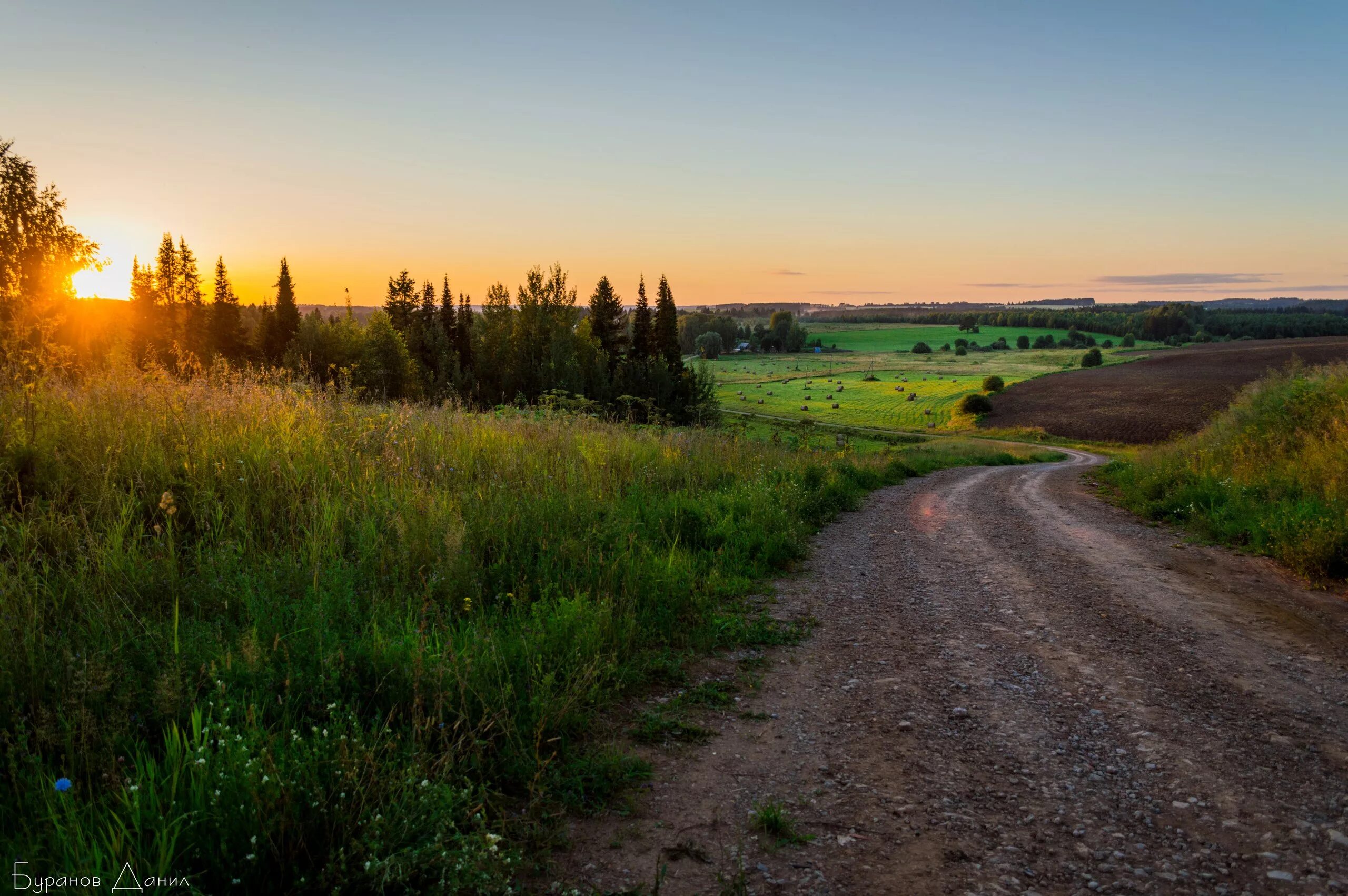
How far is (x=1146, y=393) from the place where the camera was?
7150cm

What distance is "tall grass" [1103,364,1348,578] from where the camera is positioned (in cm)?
866

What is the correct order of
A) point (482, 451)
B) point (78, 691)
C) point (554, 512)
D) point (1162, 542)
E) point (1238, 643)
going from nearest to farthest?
point (78, 691), point (1238, 643), point (554, 512), point (482, 451), point (1162, 542)

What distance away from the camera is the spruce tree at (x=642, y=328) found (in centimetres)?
7081

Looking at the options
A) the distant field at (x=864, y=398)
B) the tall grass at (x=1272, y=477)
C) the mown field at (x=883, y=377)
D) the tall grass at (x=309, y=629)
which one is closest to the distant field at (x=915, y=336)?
the mown field at (x=883, y=377)

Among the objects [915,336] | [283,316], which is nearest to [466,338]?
[283,316]

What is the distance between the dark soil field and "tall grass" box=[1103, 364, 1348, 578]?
4373 cm

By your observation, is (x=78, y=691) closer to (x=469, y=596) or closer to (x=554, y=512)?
(x=469, y=596)

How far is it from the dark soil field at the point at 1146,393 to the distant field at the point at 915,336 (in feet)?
180

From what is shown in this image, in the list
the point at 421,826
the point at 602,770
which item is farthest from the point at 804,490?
the point at 421,826

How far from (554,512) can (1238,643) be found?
652cm

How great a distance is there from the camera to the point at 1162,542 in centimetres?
1058

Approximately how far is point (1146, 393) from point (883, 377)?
41547mm

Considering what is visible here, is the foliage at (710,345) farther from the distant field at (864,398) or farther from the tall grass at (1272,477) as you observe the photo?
the tall grass at (1272,477)

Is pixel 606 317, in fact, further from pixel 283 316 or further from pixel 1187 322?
Answer: pixel 1187 322
